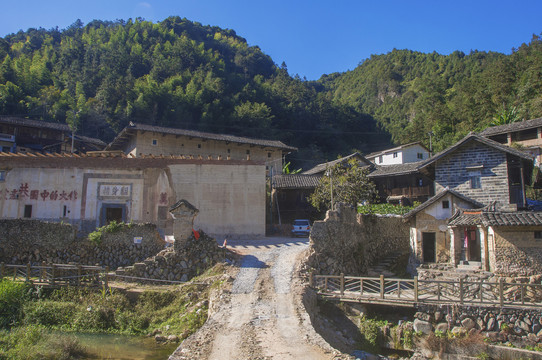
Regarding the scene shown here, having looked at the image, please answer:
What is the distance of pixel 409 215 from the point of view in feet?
72.4

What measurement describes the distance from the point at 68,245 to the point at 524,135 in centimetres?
3897

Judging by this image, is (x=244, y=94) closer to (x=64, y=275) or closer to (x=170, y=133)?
(x=170, y=133)

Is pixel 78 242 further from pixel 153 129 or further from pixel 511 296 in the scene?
pixel 511 296

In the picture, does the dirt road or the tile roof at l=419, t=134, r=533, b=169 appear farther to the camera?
the tile roof at l=419, t=134, r=533, b=169

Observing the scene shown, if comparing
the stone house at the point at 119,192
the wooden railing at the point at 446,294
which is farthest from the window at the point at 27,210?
the wooden railing at the point at 446,294

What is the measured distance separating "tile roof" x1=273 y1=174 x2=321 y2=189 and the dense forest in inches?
906

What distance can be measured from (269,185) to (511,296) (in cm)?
1987

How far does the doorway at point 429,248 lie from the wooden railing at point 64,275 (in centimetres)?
1657

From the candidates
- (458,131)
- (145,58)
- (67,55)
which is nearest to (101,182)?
(458,131)

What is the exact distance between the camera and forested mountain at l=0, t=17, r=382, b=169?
54781 millimetres

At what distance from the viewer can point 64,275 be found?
1719 cm

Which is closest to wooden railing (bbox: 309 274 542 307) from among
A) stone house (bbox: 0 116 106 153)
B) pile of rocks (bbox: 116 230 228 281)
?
pile of rocks (bbox: 116 230 228 281)

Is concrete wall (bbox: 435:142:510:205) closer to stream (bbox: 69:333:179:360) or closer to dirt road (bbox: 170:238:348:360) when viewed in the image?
dirt road (bbox: 170:238:348:360)

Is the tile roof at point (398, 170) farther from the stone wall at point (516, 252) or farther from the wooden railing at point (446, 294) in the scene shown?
the wooden railing at point (446, 294)
